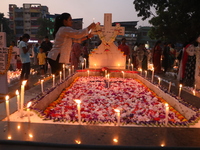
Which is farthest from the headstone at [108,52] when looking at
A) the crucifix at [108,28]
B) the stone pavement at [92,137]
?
the stone pavement at [92,137]

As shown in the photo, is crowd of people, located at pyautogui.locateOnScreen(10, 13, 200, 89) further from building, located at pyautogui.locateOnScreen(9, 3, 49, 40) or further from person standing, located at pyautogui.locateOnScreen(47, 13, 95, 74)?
building, located at pyautogui.locateOnScreen(9, 3, 49, 40)

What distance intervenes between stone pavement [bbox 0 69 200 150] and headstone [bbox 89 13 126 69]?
262 inches

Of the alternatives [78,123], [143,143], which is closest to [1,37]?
[78,123]

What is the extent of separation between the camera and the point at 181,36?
824 inches

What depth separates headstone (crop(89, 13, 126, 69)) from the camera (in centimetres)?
890

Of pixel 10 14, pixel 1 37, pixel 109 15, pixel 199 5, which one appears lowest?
pixel 1 37

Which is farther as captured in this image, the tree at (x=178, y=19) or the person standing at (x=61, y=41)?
the tree at (x=178, y=19)

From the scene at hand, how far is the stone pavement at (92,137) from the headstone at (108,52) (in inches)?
262

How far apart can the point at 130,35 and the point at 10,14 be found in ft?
117

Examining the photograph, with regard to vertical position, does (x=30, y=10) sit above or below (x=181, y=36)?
above

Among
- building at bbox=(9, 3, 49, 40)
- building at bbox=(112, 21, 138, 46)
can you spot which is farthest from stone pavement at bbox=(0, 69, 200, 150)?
building at bbox=(9, 3, 49, 40)

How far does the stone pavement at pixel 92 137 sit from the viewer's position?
2.08 meters

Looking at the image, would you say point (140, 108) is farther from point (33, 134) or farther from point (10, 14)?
point (10, 14)

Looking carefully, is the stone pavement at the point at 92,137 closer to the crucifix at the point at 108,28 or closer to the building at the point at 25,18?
the crucifix at the point at 108,28
